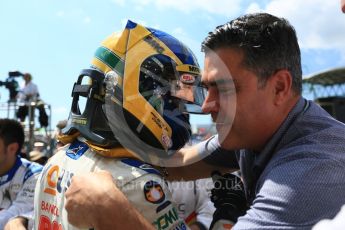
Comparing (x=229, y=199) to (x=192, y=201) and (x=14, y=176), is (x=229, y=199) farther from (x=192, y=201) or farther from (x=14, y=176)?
(x=14, y=176)

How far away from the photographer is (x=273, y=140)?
1.49 metres

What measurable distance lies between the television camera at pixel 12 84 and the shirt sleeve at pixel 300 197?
36.8ft

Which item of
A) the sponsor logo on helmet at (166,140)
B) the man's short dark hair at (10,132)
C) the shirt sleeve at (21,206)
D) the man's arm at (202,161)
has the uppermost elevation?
the sponsor logo on helmet at (166,140)

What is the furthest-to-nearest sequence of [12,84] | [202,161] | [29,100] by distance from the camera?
[12,84] < [29,100] < [202,161]

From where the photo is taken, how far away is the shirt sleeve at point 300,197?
3.90ft

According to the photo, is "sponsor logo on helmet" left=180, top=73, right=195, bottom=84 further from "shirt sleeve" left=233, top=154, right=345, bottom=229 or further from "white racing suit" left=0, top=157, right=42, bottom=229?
"white racing suit" left=0, top=157, right=42, bottom=229

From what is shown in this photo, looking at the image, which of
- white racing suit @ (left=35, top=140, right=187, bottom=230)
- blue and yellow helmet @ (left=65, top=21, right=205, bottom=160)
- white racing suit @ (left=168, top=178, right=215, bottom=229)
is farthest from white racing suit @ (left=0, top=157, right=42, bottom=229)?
blue and yellow helmet @ (left=65, top=21, right=205, bottom=160)

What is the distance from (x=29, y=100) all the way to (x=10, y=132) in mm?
7000

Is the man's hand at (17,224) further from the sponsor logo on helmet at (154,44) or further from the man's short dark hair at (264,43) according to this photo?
the man's short dark hair at (264,43)

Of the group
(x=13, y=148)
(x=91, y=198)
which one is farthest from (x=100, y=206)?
(x=13, y=148)

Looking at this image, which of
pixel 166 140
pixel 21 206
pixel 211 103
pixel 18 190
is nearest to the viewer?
pixel 211 103

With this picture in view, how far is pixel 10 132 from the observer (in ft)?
13.1

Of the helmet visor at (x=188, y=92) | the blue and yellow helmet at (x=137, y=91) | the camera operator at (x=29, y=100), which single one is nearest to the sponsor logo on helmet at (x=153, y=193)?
the blue and yellow helmet at (x=137, y=91)

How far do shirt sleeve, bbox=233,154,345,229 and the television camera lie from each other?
1123 cm
